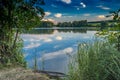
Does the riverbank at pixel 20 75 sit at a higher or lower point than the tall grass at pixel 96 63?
lower

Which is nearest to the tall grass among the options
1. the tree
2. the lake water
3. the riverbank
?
the lake water

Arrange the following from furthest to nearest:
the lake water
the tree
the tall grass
A: the tree, the lake water, the tall grass

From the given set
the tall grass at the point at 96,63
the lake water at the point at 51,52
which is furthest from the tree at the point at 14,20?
the tall grass at the point at 96,63

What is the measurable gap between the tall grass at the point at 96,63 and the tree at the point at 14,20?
157 inches

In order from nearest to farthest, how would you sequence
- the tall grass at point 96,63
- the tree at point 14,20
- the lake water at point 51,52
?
the tall grass at point 96,63 → the lake water at point 51,52 → the tree at point 14,20

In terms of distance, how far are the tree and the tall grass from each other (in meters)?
3.99

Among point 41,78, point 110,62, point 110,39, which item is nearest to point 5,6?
point 41,78

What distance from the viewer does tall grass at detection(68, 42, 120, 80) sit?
4312 millimetres

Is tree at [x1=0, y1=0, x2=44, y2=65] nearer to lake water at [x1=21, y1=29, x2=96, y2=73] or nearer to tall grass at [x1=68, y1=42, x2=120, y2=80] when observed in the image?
lake water at [x1=21, y1=29, x2=96, y2=73]

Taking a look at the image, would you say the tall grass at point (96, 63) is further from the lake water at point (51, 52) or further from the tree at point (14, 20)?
the tree at point (14, 20)

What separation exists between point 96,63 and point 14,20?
16.2 feet

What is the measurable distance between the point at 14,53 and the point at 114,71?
207 inches

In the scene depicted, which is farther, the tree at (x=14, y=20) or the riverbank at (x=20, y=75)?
the tree at (x=14, y=20)

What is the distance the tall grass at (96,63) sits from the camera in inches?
170
